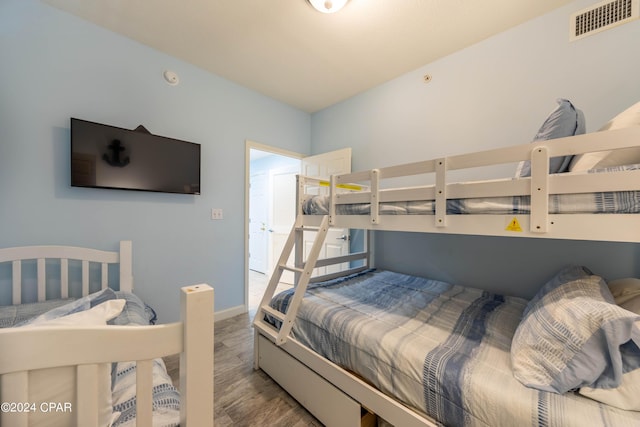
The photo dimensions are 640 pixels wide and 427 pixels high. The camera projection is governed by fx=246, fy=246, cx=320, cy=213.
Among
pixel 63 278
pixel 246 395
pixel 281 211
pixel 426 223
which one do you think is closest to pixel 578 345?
pixel 426 223

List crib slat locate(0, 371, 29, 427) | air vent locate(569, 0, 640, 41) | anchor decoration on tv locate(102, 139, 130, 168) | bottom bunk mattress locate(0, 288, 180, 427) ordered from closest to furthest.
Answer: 1. crib slat locate(0, 371, 29, 427)
2. bottom bunk mattress locate(0, 288, 180, 427)
3. air vent locate(569, 0, 640, 41)
4. anchor decoration on tv locate(102, 139, 130, 168)

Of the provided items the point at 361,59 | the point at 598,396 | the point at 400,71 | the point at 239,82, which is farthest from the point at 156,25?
the point at 598,396

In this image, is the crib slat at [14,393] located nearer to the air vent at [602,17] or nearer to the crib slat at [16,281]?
the crib slat at [16,281]

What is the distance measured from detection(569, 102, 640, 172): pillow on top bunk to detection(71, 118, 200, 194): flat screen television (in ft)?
8.94

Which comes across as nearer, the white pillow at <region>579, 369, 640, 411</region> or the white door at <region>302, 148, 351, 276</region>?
the white pillow at <region>579, 369, 640, 411</region>

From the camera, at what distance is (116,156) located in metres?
1.96

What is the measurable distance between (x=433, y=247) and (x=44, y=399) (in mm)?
2511

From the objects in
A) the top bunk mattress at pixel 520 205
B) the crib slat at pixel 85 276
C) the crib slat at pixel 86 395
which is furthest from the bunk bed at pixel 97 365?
the crib slat at pixel 85 276

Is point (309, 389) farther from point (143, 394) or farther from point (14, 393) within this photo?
point (14, 393)

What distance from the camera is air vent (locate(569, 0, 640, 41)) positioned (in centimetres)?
156

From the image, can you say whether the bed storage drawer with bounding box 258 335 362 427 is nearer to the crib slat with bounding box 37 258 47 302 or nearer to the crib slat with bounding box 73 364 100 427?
the crib slat with bounding box 73 364 100 427

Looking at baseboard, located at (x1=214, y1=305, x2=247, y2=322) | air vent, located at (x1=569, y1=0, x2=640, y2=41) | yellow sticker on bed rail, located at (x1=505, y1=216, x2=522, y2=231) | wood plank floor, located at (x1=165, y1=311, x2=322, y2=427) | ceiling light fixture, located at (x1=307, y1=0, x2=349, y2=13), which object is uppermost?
ceiling light fixture, located at (x1=307, y1=0, x2=349, y2=13)

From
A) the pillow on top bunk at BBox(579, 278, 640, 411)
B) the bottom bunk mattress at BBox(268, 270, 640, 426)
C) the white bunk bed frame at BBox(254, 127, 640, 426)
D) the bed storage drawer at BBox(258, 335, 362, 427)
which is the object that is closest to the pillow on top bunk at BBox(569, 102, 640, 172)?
the white bunk bed frame at BBox(254, 127, 640, 426)

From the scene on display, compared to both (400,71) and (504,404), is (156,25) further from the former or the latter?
(504,404)
